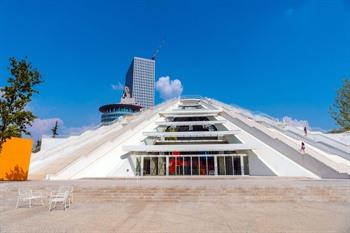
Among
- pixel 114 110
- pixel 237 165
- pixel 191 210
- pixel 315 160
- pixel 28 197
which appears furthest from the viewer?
pixel 114 110

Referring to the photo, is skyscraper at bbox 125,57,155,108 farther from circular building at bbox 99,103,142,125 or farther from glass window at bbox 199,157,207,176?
glass window at bbox 199,157,207,176

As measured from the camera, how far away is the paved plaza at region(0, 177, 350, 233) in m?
6.05

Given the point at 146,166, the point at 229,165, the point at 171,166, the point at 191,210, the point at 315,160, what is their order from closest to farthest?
the point at 191,210
the point at 315,160
the point at 229,165
the point at 171,166
the point at 146,166

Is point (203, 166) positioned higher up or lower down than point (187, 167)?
higher up

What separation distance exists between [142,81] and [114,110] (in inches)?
3621

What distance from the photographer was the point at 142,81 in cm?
18950

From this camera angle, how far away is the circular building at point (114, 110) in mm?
101062

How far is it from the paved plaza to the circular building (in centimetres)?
9167

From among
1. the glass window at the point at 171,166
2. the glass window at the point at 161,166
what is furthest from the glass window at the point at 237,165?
the glass window at the point at 161,166

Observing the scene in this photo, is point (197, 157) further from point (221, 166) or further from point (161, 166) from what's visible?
point (161, 166)

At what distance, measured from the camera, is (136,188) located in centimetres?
1105

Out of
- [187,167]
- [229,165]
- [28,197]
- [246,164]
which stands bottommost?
[28,197]

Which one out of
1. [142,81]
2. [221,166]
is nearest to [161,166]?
[221,166]

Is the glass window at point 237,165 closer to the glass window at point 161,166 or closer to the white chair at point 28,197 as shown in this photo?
the glass window at point 161,166
